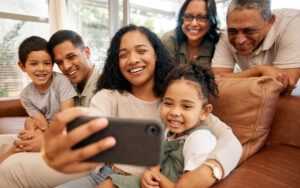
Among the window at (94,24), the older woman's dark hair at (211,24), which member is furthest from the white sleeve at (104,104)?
the window at (94,24)

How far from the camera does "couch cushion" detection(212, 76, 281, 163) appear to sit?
1.02 metres

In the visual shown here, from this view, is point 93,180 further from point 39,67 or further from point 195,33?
point 195,33

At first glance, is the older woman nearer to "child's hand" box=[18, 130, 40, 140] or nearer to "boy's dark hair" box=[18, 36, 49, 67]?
"boy's dark hair" box=[18, 36, 49, 67]

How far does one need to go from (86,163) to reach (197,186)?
407 millimetres

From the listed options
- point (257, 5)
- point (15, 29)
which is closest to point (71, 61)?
point (257, 5)

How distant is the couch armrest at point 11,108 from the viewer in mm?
1909

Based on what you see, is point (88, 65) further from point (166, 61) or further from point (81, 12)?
point (81, 12)

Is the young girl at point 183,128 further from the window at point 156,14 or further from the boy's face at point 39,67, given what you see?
the window at point 156,14

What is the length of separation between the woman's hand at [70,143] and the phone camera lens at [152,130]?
82 millimetres

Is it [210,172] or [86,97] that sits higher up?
[86,97]

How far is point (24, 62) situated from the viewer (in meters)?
1.41

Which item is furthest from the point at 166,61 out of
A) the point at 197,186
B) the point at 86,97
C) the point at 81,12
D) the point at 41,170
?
the point at 81,12

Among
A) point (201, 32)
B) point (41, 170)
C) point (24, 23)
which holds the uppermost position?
point (24, 23)

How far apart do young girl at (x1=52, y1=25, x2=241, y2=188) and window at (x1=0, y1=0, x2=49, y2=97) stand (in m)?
3.28
